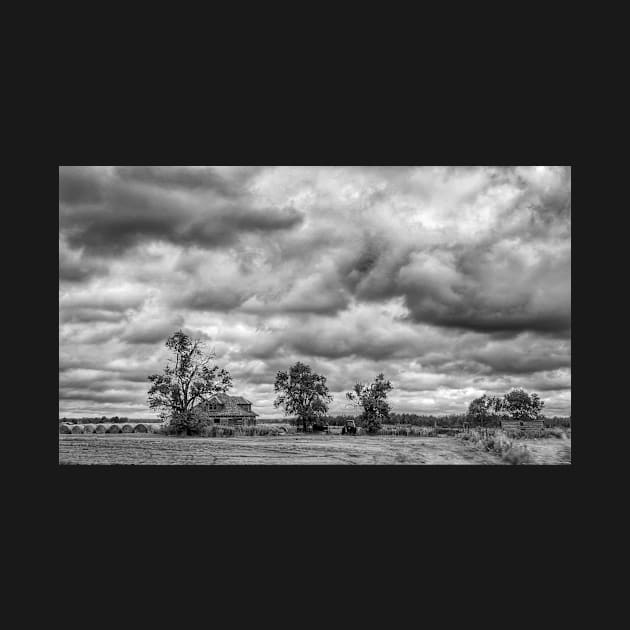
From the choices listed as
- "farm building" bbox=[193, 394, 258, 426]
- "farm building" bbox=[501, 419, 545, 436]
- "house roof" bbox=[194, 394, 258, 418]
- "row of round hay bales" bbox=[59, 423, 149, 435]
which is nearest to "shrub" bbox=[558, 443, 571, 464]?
"farm building" bbox=[501, 419, 545, 436]

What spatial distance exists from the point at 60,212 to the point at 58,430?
902 cm

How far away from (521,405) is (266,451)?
37.1 ft

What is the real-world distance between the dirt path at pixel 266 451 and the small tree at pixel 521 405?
103 inches

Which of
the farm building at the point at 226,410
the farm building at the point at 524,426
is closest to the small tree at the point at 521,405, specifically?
the farm building at the point at 524,426

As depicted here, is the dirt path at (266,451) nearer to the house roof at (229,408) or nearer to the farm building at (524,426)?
the farm building at (524,426)

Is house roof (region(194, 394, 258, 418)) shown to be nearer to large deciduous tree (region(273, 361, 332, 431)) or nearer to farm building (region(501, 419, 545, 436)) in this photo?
large deciduous tree (region(273, 361, 332, 431))

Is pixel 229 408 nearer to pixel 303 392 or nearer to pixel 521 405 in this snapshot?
pixel 303 392

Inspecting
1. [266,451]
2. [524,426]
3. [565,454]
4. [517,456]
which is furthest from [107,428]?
[565,454]

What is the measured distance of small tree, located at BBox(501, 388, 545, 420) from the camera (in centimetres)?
2495

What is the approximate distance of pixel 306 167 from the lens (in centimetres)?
2405

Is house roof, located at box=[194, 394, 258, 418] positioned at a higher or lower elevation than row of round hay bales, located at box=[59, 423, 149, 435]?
higher

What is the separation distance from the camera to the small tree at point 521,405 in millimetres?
24953

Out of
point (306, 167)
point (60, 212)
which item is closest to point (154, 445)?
point (60, 212)

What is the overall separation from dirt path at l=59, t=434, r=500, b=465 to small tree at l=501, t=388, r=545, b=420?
2.62 m
